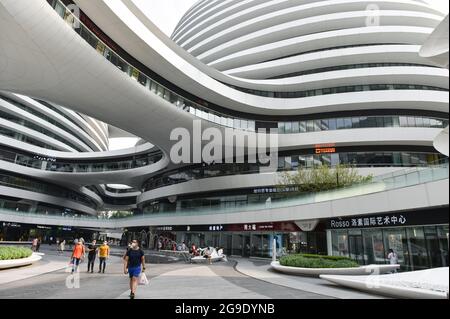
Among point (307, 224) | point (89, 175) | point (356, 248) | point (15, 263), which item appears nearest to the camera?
point (15, 263)

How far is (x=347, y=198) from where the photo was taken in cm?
2148

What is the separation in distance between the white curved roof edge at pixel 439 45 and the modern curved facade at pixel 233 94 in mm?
12080

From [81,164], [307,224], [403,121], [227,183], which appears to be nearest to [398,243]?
[307,224]

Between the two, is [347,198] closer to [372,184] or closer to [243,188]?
[372,184]

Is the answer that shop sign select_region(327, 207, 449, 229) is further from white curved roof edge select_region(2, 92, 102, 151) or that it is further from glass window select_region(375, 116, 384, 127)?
white curved roof edge select_region(2, 92, 102, 151)

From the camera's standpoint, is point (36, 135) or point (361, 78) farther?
point (36, 135)

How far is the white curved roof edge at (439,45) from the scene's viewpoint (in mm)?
4928

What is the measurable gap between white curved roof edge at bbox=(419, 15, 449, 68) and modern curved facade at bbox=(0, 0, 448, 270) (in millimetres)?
12080

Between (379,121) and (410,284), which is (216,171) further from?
(410,284)

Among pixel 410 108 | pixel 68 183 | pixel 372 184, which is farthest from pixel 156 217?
pixel 410 108

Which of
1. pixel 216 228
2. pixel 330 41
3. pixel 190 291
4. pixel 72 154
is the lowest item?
pixel 190 291

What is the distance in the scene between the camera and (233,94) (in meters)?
37.2

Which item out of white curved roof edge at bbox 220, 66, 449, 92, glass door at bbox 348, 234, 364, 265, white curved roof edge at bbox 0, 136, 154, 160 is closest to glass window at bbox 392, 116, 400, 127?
white curved roof edge at bbox 220, 66, 449, 92

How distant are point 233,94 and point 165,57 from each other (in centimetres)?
1152
